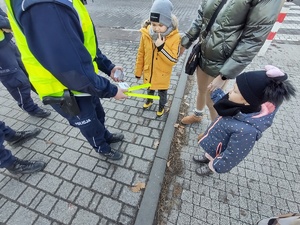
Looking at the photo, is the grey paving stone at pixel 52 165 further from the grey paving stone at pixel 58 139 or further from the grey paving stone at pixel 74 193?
the grey paving stone at pixel 74 193

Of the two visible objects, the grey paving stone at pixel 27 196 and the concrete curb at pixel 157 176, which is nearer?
the concrete curb at pixel 157 176

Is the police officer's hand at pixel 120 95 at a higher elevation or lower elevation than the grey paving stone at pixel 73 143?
higher

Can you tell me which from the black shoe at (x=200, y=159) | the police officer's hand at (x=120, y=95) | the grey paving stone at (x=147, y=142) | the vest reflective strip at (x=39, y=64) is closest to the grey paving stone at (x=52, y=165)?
the grey paving stone at (x=147, y=142)

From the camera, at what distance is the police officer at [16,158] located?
2.40 m

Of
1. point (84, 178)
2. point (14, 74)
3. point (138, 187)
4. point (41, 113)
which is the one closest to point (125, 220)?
point (138, 187)

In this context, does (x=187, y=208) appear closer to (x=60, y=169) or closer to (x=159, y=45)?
(x=60, y=169)

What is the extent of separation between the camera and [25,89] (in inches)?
126

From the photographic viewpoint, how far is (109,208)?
228 centimetres

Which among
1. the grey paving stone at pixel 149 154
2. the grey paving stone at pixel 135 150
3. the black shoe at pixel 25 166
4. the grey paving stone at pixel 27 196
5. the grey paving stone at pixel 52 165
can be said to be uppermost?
the black shoe at pixel 25 166

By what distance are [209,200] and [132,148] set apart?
48.7 inches

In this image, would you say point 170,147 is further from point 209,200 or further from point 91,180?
point 91,180

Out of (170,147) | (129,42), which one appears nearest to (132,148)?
(170,147)

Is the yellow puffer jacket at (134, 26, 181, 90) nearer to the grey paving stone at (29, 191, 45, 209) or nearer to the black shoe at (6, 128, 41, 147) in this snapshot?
the black shoe at (6, 128, 41, 147)

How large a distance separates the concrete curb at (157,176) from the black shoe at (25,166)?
4.79 ft
